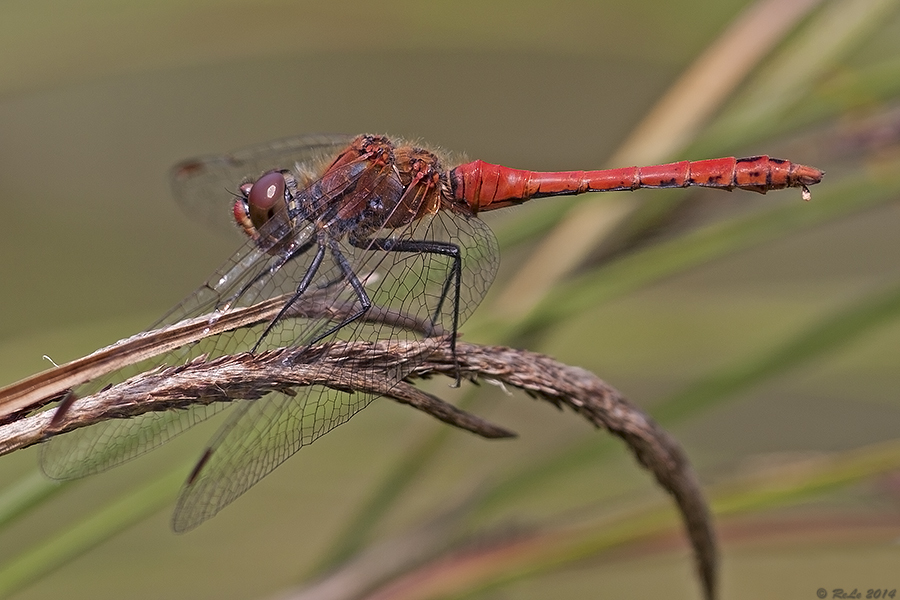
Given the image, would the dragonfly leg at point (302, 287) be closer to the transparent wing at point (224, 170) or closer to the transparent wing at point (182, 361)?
the transparent wing at point (182, 361)

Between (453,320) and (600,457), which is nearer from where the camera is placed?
(453,320)

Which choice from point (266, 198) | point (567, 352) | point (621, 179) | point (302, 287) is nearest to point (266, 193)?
point (266, 198)

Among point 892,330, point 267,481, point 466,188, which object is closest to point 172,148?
point 267,481

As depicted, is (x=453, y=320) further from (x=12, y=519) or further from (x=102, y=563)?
(x=102, y=563)

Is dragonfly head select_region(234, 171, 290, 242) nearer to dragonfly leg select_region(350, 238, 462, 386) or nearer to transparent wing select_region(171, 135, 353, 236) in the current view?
dragonfly leg select_region(350, 238, 462, 386)

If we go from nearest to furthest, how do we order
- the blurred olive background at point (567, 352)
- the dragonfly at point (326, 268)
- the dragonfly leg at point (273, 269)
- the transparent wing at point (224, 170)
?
1. the dragonfly at point (326, 268)
2. the dragonfly leg at point (273, 269)
3. the blurred olive background at point (567, 352)
4. the transparent wing at point (224, 170)

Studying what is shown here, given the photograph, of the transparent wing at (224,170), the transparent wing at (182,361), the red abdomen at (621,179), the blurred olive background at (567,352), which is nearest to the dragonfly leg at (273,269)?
the transparent wing at (182,361)

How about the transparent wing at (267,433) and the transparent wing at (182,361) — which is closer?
the transparent wing at (182,361)
